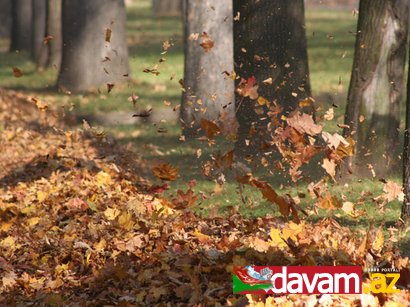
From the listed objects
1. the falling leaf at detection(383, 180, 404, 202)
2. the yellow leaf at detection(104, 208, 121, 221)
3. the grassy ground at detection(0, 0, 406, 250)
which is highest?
the falling leaf at detection(383, 180, 404, 202)

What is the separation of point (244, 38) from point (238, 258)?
18.3 feet

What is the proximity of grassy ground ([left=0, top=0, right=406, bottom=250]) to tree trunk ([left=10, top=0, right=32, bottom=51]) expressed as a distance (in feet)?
1.72

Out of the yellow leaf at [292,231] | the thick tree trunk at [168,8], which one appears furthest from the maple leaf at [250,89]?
the thick tree trunk at [168,8]

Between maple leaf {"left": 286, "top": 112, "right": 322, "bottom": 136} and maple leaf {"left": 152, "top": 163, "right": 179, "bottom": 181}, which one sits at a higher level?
maple leaf {"left": 286, "top": 112, "right": 322, "bottom": 136}

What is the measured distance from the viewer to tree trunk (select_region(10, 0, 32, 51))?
28.3 m

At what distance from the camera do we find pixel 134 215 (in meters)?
8.86

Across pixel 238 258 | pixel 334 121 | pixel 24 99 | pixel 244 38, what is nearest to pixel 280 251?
pixel 238 258

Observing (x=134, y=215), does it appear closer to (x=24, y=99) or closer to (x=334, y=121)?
(x=334, y=121)

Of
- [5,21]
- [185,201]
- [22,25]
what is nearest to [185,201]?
[185,201]

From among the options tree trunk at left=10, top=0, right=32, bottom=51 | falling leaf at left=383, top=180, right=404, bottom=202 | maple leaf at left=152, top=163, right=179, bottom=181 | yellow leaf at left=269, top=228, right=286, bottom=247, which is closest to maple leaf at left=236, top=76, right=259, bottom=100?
maple leaf at left=152, top=163, right=179, bottom=181

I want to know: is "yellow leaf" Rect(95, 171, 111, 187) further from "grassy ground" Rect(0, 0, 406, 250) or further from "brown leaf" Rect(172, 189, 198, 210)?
"brown leaf" Rect(172, 189, 198, 210)

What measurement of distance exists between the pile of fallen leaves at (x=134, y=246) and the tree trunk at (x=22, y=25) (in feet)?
57.8

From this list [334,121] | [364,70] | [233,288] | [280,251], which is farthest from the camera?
[334,121]

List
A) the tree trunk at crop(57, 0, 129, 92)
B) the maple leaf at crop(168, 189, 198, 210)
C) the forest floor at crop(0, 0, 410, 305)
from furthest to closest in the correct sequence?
the tree trunk at crop(57, 0, 129, 92) < the maple leaf at crop(168, 189, 198, 210) < the forest floor at crop(0, 0, 410, 305)
